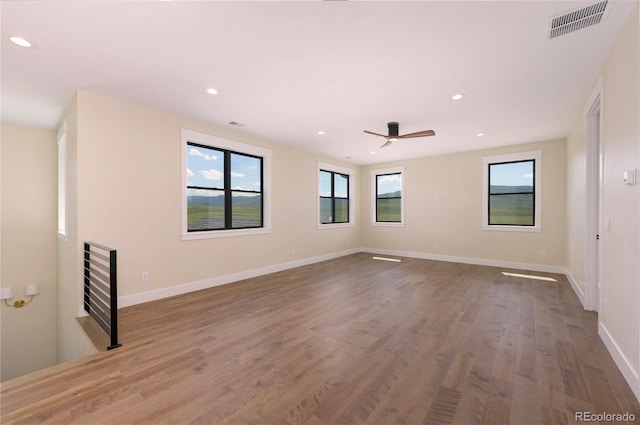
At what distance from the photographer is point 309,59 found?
8.57 ft

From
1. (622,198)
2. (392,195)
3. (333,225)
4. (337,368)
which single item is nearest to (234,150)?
(333,225)

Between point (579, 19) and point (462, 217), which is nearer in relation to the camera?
point (579, 19)

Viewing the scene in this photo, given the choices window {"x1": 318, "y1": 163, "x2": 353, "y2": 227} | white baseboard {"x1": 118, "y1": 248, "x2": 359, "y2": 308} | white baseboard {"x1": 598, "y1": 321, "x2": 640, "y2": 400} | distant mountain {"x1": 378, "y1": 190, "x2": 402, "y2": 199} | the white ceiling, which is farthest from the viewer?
distant mountain {"x1": 378, "y1": 190, "x2": 402, "y2": 199}

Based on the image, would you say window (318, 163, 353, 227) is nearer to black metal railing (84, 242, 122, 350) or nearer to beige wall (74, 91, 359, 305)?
beige wall (74, 91, 359, 305)

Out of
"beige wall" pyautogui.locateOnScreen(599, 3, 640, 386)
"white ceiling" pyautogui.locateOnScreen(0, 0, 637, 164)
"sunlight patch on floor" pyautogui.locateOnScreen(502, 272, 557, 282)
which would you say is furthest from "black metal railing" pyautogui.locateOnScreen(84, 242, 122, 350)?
"sunlight patch on floor" pyautogui.locateOnScreen(502, 272, 557, 282)

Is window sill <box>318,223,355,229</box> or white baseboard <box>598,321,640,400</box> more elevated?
window sill <box>318,223,355,229</box>

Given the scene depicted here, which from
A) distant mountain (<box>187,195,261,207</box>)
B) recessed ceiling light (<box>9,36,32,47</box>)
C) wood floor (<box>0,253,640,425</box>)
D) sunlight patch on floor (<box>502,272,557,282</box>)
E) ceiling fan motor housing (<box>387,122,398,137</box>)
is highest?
recessed ceiling light (<box>9,36,32,47</box>)

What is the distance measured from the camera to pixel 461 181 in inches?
260

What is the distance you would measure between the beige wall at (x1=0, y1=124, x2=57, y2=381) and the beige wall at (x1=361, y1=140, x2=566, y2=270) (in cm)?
704

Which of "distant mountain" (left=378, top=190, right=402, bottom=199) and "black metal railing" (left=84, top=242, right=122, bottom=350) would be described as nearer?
"black metal railing" (left=84, top=242, right=122, bottom=350)

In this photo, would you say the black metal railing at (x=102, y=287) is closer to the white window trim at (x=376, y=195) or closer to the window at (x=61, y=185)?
→ the window at (x=61, y=185)

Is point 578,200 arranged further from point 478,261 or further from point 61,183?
point 61,183

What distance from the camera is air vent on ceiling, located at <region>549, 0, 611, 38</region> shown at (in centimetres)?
198
